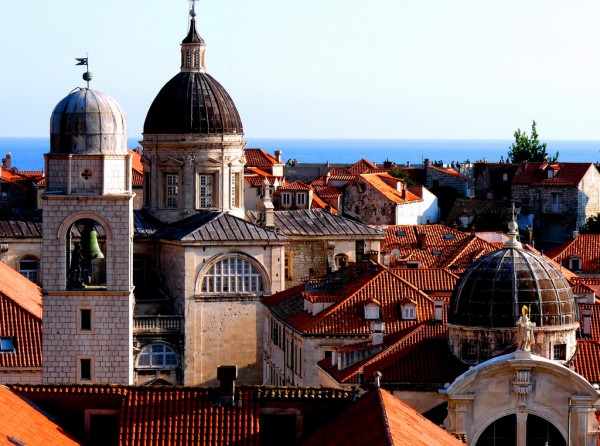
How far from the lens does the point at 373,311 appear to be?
2574 inches

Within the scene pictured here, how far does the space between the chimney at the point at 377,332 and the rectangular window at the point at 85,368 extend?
1272 centimetres

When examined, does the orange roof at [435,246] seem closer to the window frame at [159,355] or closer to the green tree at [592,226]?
the window frame at [159,355]

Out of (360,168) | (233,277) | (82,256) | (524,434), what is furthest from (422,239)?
(360,168)

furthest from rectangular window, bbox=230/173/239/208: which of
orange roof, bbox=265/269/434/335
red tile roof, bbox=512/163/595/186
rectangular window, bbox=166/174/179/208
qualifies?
red tile roof, bbox=512/163/595/186

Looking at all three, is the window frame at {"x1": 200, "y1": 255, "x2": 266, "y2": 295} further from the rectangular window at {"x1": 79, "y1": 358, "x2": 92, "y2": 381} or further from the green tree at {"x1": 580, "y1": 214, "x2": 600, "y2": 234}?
the green tree at {"x1": 580, "y1": 214, "x2": 600, "y2": 234}

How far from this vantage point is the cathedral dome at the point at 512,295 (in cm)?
5338

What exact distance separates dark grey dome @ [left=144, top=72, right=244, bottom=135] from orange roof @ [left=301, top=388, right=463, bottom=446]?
41.1m

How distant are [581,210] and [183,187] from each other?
5465cm

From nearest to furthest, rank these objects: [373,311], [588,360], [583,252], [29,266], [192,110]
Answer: [588,360] → [373,311] → [29,266] → [192,110] → [583,252]

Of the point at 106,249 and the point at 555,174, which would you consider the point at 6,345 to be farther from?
the point at 555,174

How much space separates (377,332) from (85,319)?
14620 mm

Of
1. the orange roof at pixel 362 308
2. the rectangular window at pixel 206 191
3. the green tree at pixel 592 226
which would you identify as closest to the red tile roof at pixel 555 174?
the green tree at pixel 592 226

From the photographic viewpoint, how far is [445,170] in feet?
517

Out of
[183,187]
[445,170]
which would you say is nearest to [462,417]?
[183,187]
